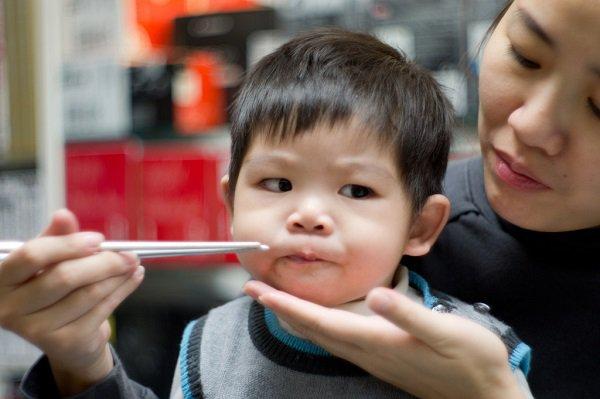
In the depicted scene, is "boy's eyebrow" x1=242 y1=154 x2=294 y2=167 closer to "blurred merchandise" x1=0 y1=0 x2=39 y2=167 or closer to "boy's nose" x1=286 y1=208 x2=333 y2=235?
"boy's nose" x1=286 y1=208 x2=333 y2=235

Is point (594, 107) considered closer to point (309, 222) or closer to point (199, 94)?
point (309, 222)

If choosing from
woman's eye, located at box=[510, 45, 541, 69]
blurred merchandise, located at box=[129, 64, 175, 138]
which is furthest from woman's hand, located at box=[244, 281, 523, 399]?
blurred merchandise, located at box=[129, 64, 175, 138]

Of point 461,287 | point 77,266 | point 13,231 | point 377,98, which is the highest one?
point 377,98

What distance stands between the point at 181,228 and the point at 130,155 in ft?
0.94

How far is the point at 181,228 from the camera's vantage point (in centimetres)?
201

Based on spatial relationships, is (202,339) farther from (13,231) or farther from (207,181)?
(13,231)

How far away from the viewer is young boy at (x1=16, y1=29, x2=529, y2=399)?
29.9 inches

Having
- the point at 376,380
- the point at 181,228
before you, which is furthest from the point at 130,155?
the point at 376,380

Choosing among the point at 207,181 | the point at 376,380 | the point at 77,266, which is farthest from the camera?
the point at 207,181

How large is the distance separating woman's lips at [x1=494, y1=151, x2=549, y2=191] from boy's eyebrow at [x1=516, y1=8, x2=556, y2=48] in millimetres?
149

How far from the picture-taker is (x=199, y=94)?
2004 millimetres

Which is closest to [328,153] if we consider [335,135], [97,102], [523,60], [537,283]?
[335,135]

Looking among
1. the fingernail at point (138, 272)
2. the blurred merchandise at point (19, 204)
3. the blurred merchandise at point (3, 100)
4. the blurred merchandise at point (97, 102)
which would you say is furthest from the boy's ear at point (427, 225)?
the blurred merchandise at point (3, 100)

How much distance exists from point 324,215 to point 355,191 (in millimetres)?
63
